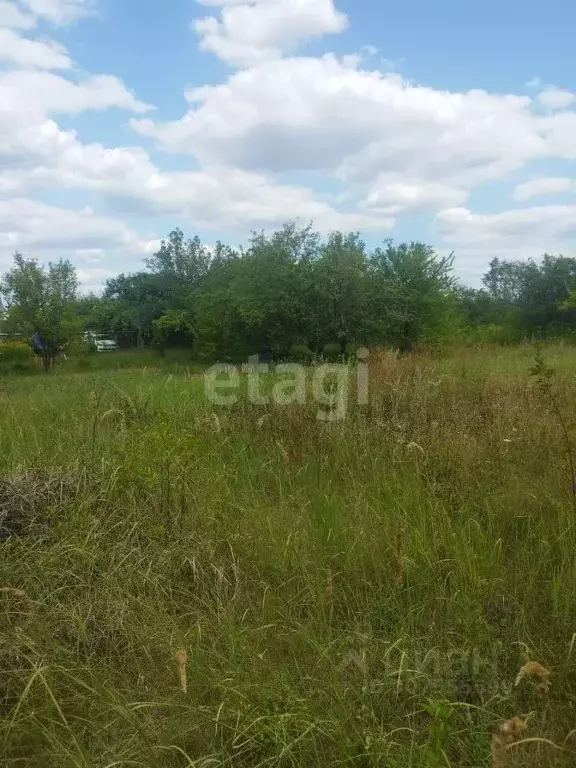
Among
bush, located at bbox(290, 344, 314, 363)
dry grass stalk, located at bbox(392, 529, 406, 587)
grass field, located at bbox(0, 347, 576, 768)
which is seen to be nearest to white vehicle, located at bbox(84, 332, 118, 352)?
bush, located at bbox(290, 344, 314, 363)

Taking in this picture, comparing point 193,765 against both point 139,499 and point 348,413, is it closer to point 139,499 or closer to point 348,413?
point 139,499

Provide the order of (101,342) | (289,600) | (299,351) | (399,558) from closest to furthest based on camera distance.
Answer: (399,558) < (289,600) < (299,351) < (101,342)

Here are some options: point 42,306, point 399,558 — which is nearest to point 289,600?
point 399,558

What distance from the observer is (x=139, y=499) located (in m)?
3.20

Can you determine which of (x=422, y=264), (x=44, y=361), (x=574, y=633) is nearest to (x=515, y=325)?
(x=422, y=264)

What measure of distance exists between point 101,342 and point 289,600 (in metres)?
28.6

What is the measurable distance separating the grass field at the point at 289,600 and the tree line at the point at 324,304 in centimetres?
1167

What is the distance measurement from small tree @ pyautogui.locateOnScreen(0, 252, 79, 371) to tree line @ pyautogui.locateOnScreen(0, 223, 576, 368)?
1.6 inches

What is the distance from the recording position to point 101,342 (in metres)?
29.3

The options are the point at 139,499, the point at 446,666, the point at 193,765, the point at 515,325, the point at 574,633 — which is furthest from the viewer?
the point at 515,325

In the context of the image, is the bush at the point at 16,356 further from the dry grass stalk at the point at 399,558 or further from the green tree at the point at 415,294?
the dry grass stalk at the point at 399,558

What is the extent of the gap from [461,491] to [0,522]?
2.34 metres

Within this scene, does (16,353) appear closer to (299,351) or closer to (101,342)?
(101,342)
